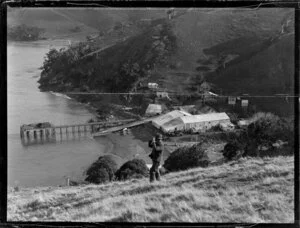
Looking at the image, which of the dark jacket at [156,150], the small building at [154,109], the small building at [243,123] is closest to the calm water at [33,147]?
the dark jacket at [156,150]

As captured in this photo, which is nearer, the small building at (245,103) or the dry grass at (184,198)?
the dry grass at (184,198)

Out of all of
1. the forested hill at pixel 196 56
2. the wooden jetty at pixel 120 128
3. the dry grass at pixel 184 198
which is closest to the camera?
the dry grass at pixel 184 198

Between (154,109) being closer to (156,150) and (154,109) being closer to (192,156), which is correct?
(156,150)

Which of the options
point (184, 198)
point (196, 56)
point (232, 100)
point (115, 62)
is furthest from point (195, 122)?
point (115, 62)

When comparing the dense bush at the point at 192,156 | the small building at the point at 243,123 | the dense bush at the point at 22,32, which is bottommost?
the dense bush at the point at 192,156

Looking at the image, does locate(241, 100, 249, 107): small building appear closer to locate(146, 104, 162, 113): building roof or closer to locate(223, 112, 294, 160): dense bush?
locate(223, 112, 294, 160): dense bush

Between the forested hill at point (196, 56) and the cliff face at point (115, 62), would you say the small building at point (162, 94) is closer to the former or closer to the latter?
the forested hill at point (196, 56)

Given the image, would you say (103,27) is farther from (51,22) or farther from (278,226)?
(278,226)

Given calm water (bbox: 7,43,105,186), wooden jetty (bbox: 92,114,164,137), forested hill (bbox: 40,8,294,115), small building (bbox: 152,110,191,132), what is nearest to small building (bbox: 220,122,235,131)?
forested hill (bbox: 40,8,294,115)

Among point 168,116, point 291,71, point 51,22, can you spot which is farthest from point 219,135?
point 51,22
